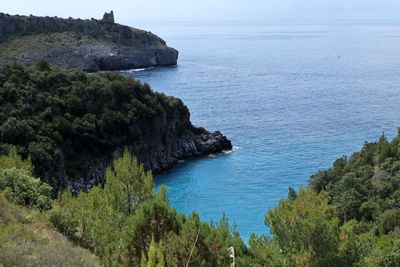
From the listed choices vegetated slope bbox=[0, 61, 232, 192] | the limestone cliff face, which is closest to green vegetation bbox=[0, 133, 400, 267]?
vegetated slope bbox=[0, 61, 232, 192]

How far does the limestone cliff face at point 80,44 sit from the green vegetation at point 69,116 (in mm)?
54676

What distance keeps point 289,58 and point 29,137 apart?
106220mm

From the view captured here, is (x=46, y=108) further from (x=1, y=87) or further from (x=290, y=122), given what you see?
(x=290, y=122)

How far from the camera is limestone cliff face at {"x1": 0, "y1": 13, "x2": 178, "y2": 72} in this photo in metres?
114

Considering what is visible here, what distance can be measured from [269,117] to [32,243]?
62138 millimetres

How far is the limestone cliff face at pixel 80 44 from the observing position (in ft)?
375

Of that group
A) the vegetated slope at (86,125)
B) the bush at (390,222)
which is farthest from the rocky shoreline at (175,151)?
the bush at (390,222)

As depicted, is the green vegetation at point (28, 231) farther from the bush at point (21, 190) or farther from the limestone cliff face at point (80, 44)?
the limestone cliff face at point (80, 44)

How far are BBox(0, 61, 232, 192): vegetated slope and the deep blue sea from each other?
11.4 feet

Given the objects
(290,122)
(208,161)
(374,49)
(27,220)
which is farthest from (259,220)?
(374,49)

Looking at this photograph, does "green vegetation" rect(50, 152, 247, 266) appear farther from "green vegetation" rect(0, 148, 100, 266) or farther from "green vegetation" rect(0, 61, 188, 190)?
"green vegetation" rect(0, 61, 188, 190)

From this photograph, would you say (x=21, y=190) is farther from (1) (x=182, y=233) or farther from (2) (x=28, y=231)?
(1) (x=182, y=233)

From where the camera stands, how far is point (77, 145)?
49.9 metres

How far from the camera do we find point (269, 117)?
74.5 metres
